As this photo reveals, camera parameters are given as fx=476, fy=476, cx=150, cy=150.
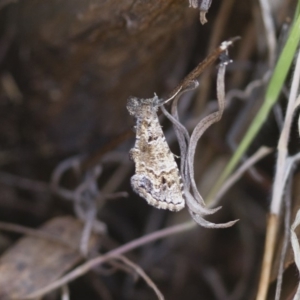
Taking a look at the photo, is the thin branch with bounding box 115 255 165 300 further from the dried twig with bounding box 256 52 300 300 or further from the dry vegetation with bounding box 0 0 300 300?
the dried twig with bounding box 256 52 300 300

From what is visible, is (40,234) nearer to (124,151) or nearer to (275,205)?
(124,151)

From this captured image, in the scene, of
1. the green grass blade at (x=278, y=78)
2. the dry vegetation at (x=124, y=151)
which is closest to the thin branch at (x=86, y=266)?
the dry vegetation at (x=124, y=151)

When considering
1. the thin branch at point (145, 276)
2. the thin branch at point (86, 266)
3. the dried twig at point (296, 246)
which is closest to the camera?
the dried twig at point (296, 246)

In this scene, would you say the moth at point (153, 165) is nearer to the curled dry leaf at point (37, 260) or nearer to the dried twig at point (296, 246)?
the dried twig at point (296, 246)

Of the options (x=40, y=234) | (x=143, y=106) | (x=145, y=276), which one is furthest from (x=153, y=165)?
A: (x=40, y=234)

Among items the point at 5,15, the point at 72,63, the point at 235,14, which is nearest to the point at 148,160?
the point at 72,63


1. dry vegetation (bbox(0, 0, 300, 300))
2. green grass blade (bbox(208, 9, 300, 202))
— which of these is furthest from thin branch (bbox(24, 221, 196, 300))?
green grass blade (bbox(208, 9, 300, 202))
